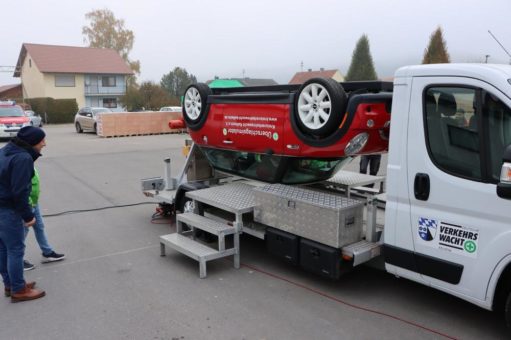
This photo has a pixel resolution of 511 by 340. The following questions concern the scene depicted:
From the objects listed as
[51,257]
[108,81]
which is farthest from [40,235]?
[108,81]

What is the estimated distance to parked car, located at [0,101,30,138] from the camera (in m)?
20.9

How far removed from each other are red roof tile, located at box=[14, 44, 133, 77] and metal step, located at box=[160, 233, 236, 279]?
4709 centimetres

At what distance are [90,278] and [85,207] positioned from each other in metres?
3.71

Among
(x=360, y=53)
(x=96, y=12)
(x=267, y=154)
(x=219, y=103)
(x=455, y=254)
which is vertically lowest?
(x=455, y=254)

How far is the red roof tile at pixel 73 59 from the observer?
47781 millimetres

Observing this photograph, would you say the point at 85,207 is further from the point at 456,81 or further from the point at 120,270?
the point at 456,81

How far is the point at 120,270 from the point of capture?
539cm

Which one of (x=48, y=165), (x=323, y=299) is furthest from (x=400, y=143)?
(x=48, y=165)

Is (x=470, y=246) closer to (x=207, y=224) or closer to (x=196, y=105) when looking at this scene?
(x=207, y=224)

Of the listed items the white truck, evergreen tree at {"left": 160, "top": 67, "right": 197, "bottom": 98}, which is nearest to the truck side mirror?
the white truck

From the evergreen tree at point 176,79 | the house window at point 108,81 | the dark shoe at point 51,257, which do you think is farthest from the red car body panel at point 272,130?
the evergreen tree at point 176,79

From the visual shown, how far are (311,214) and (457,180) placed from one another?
1465 mm

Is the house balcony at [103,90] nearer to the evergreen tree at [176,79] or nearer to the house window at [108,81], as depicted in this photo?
the house window at [108,81]

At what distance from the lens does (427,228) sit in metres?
3.79
